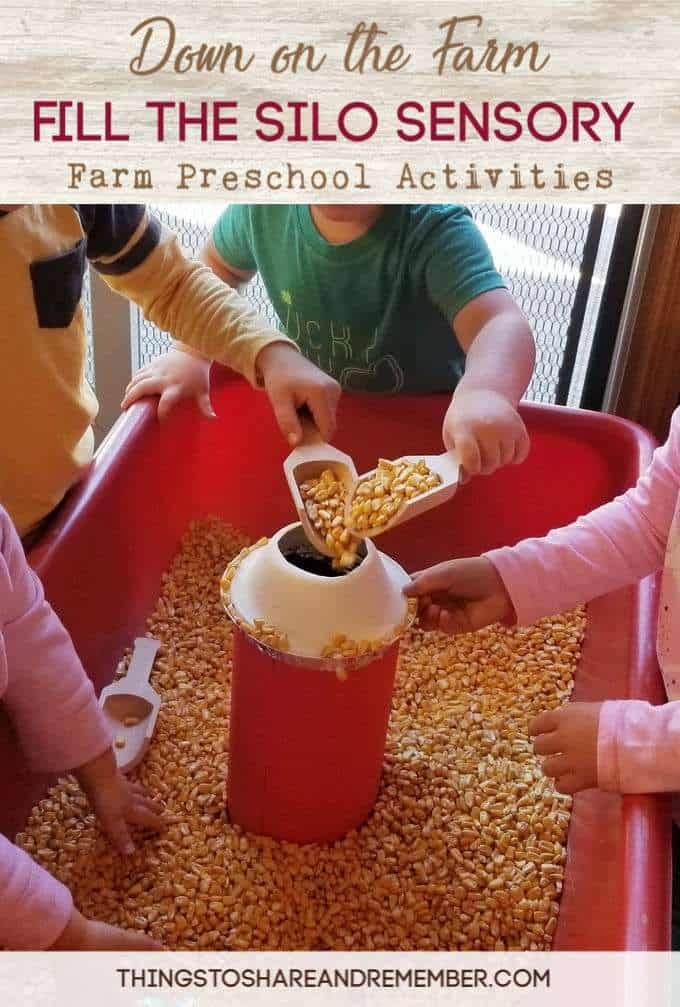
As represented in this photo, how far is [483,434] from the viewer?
0.77 metres

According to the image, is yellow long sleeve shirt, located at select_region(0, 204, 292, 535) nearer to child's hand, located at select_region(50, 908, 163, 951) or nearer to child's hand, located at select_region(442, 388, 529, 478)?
child's hand, located at select_region(442, 388, 529, 478)

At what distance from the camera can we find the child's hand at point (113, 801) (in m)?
0.79

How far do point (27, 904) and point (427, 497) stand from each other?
37 cm

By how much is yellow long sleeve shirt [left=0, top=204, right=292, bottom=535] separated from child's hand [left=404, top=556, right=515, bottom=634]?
267 millimetres

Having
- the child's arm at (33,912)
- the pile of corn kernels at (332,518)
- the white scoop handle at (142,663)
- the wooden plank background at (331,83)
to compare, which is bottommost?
the white scoop handle at (142,663)

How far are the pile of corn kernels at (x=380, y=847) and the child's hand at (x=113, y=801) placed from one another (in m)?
0.02

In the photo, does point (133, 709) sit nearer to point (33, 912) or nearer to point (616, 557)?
point (33, 912)

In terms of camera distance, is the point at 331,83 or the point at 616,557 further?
the point at 616,557

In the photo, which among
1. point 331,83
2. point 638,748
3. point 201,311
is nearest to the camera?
point 331,83

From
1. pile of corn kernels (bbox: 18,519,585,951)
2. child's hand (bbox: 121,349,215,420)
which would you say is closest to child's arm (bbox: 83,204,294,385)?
child's hand (bbox: 121,349,215,420)

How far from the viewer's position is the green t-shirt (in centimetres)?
96

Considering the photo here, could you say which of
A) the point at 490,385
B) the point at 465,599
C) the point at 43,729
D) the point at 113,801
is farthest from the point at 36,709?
the point at 490,385
